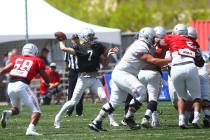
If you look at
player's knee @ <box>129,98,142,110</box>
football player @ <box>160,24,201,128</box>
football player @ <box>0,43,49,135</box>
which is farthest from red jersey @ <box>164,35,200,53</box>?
football player @ <box>0,43,49,135</box>

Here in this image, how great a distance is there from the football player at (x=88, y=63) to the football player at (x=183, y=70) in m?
1.53

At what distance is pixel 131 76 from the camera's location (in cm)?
1664

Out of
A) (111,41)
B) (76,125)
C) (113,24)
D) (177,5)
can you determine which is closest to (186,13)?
(177,5)

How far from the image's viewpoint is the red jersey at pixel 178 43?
17078mm

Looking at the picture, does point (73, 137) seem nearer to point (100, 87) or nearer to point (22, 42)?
point (100, 87)

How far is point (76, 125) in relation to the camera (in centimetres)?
1872

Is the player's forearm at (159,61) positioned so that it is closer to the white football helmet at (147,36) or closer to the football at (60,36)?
the white football helmet at (147,36)

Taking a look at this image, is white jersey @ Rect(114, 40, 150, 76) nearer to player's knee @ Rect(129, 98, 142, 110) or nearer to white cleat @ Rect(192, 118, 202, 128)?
player's knee @ Rect(129, 98, 142, 110)

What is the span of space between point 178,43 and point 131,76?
3.73ft

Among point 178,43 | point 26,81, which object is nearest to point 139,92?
point 178,43

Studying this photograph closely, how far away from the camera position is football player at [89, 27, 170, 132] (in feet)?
54.2

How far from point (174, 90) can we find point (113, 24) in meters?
37.9

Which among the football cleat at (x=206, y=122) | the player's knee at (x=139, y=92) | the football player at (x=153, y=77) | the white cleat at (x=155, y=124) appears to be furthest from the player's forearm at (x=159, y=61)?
the football cleat at (x=206, y=122)

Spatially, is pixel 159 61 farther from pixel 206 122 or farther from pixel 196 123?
pixel 206 122
